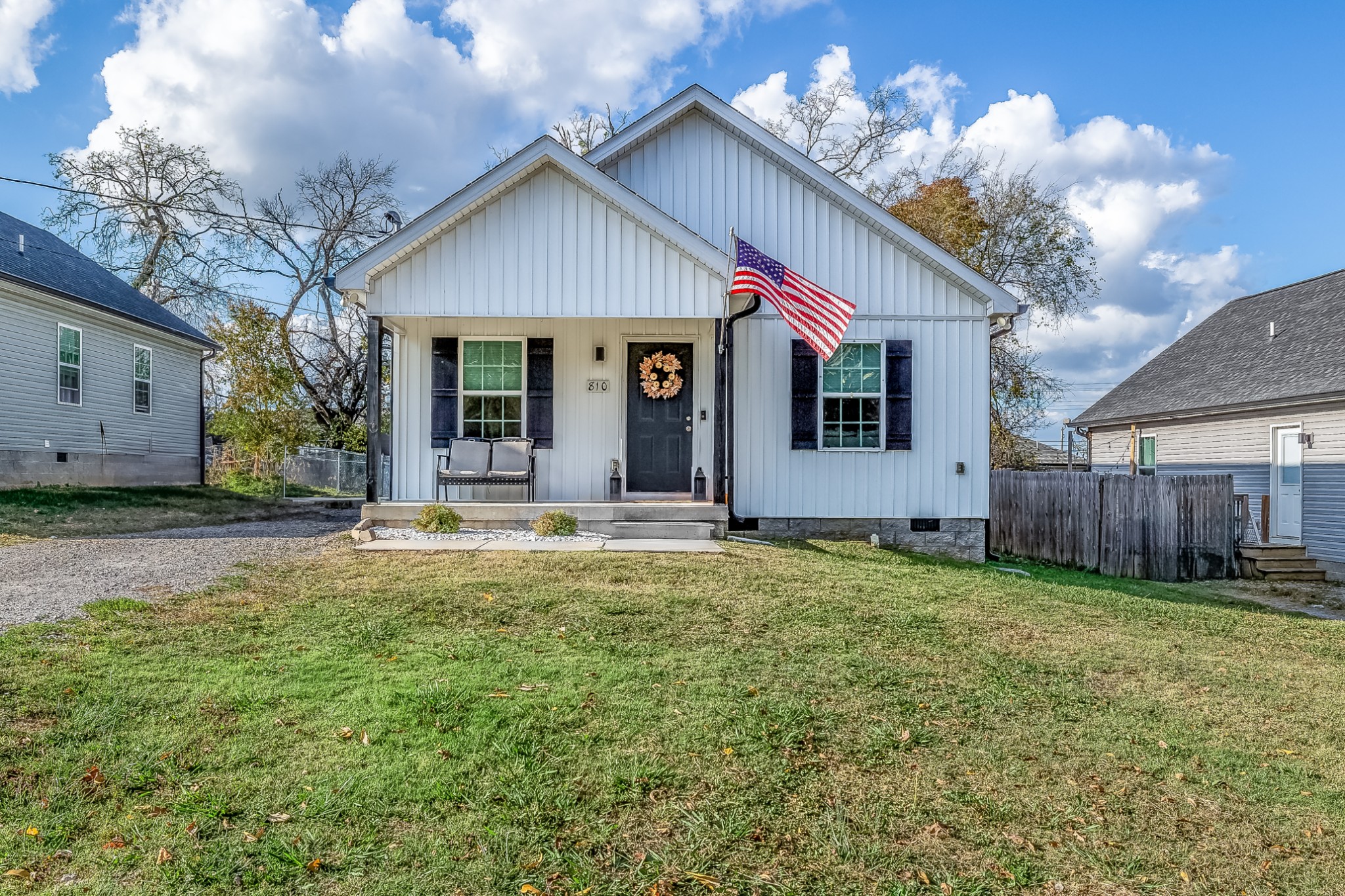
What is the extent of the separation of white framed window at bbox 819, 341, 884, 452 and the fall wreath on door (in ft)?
6.04

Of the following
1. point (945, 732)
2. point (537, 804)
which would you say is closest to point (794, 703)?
point (945, 732)

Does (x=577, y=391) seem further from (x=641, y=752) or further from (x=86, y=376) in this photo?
(x=86, y=376)

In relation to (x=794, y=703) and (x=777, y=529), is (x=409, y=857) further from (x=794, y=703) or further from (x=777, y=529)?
(x=777, y=529)

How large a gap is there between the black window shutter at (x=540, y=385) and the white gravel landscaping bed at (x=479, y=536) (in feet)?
5.80

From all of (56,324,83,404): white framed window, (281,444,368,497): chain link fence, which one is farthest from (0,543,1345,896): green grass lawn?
(281,444,368,497): chain link fence

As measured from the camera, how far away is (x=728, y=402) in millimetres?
8812

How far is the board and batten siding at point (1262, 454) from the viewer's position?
505 inches

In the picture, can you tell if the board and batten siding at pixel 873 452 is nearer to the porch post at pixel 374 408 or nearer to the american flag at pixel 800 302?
the american flag at pixel 800 302

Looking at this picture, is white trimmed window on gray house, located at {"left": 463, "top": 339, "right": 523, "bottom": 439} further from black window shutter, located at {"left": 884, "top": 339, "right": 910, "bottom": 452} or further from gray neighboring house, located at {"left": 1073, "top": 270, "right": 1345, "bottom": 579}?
gray neighboring house, located at {"left": 1073, "top": 270, "right": 1345, "bottom": 579}

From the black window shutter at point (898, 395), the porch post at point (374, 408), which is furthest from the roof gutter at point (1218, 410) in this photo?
the porch post at point (374, 408)

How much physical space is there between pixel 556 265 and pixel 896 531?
529cm

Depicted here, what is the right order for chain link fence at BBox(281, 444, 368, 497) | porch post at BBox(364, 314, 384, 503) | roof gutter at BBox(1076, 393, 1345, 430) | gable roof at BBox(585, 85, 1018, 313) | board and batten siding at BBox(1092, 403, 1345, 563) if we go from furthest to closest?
chain link fence at BBox(281, 444, 368, 497) < roof gutter at BBox(1076, 393, 1345, 430) < board and batten siding at BBox(1092, 403, 1345, 563) < gable roof at BBox(585, 85, 1018, 313) < porch post at BBox(364, 314, 384, 503)

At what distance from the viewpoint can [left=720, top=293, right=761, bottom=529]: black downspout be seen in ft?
28.3

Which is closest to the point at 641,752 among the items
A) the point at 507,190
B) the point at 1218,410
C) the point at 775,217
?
the point at 507,190
